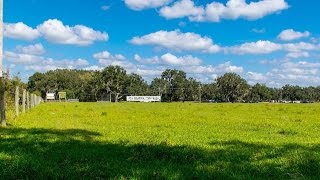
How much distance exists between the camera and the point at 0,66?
21.4 meters

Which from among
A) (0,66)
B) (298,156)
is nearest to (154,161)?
(298,156)

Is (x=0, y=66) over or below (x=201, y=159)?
over

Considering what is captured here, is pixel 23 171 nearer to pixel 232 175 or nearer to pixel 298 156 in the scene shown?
pixel 232 175

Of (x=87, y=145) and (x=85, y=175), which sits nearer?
(x=85, y=175)

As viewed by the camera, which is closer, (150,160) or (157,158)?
(150,160)

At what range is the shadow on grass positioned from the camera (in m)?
9.02

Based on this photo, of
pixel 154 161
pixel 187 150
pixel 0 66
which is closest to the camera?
pixel 154 161

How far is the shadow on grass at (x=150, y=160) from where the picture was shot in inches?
355

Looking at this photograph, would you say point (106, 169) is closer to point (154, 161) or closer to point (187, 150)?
point (154, 161)

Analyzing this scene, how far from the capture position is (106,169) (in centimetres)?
954

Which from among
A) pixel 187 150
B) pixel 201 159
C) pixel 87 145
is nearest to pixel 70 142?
pixel 87 145

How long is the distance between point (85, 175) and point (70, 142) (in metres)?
5.58

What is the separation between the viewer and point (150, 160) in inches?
428

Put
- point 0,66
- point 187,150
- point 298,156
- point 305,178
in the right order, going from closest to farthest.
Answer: point 305,178 < point 298,156 < point 187,150 < point 0,66
